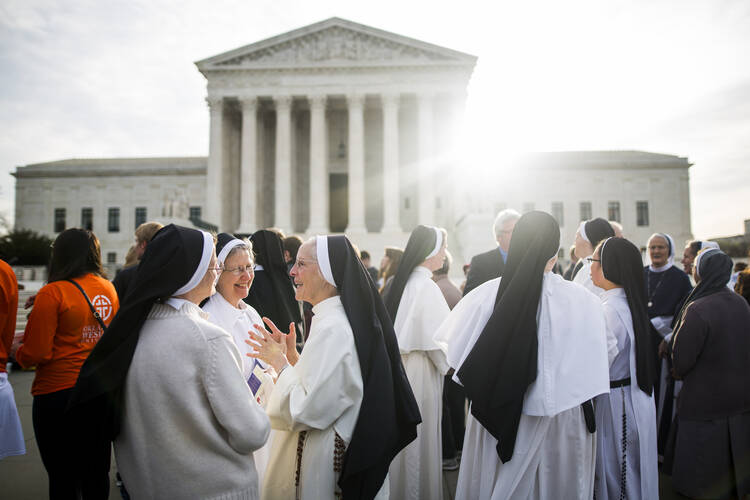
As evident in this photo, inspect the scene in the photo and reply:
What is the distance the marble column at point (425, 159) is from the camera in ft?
112

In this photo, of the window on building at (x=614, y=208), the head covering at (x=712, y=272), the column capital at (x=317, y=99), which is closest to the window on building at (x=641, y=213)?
the window on building at (x=614, y=208)

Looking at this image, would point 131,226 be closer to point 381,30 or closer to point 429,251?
point 381,30

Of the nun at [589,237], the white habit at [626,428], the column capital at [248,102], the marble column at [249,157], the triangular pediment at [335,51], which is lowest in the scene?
the white habit at [626,428]

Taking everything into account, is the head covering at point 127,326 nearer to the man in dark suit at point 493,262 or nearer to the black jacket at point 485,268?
the man in dark suit at point 493,262

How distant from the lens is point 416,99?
114ft

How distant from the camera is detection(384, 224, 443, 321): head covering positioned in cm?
480

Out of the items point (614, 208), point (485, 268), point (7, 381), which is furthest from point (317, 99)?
point (7, 381)

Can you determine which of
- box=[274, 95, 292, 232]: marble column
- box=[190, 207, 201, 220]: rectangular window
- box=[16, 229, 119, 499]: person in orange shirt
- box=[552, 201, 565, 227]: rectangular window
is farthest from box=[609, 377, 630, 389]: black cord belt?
box=[190, 207, 201, 220]: rectangular window

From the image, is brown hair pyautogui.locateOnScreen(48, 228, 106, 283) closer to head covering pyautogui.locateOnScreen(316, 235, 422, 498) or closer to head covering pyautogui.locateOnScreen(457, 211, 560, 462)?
head covering pyautogui.locateOnScreen(316, 235, 422, 498)

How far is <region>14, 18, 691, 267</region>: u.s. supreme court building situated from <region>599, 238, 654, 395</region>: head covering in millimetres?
23480

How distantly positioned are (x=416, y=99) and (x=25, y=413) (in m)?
31.9

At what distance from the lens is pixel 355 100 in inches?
1344

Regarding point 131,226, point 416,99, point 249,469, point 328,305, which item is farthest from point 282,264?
point 131,226

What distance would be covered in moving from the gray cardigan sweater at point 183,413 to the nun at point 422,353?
207 centimetres
